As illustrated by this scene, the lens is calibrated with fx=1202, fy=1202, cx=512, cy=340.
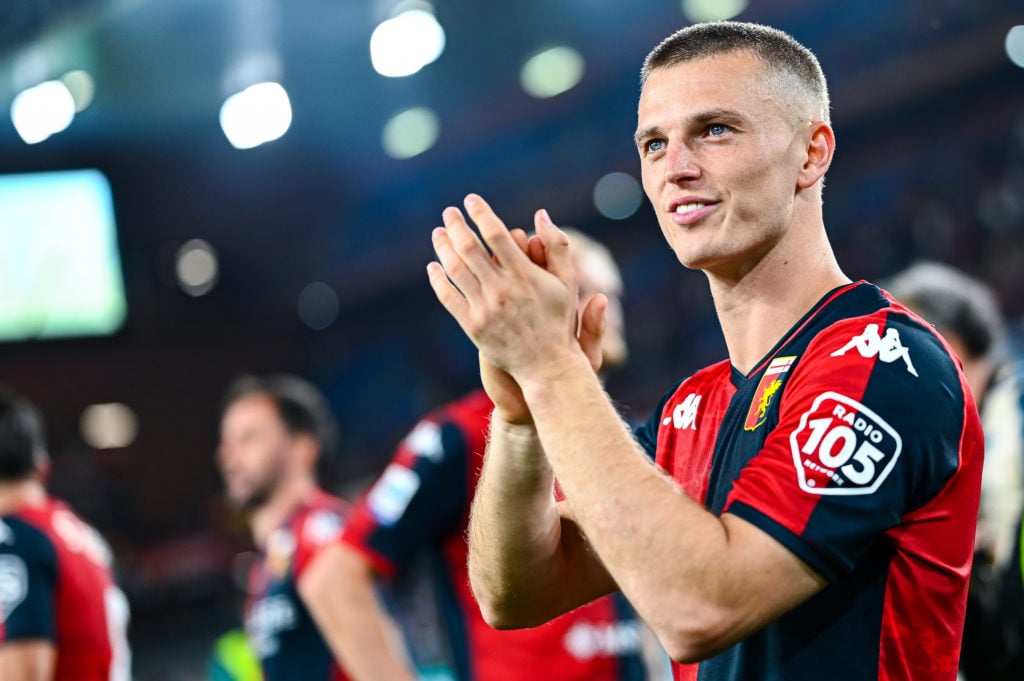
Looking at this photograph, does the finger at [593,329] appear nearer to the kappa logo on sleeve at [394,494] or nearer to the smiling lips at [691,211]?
the smiling lips at [691,211]

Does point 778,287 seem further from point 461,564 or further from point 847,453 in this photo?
point 461,564

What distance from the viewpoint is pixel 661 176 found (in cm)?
203

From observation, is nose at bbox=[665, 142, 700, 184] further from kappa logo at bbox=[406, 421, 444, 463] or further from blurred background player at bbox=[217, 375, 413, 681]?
blurred background player at bbox=[217, 375, 413, 681]

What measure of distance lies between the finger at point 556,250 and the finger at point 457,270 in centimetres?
12

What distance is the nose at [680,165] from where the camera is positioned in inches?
Answer: 77.1

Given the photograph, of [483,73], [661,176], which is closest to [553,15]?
[483,73]

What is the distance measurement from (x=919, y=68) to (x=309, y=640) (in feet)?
40.7

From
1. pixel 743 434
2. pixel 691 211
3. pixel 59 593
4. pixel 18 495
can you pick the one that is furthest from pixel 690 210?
pixel 18 495

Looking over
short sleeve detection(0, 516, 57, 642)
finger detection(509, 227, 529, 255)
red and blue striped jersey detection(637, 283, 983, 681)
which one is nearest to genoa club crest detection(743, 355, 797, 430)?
red and blue striped jersey detection(637, 283, 983, 681)

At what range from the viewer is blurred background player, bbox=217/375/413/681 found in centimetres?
401

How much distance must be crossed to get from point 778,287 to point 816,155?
0.25 m

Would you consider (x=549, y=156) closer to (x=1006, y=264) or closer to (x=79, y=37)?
(x=1006, y=264)

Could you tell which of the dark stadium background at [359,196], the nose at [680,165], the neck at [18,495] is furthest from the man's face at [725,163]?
the dark stadium background at [359,196]

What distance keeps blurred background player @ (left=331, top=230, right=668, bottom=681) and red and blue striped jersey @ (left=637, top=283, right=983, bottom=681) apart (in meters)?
1.67
